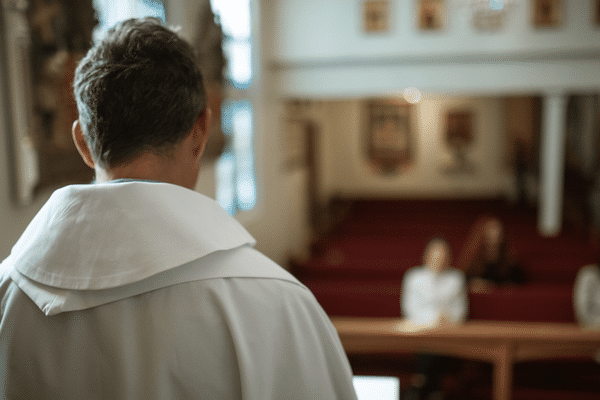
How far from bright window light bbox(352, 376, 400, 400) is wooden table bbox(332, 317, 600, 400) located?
9.05 feet

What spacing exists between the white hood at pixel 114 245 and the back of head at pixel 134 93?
0.09 meters

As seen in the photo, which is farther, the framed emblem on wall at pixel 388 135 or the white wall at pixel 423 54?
the framed emblem on wall at pixel 388 135

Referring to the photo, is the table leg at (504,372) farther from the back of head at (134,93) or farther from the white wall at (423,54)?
the white wall at (423,54)

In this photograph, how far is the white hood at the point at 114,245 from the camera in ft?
3.08

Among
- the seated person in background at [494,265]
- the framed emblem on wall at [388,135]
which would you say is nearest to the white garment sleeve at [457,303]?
the seated person in background at [494,265]

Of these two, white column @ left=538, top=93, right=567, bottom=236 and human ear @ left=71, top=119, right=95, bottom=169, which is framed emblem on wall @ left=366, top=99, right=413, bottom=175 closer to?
white column @ left=538, top=93, right=567, bottom=236

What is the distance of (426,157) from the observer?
15641 millimetres

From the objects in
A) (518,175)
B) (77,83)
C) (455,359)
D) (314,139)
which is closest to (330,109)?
(314,139)

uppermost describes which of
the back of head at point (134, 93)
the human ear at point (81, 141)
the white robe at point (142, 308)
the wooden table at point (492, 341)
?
the back of head at point (134, 93)

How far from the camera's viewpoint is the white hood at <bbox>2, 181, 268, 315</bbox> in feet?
3.08

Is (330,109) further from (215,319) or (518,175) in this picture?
(215,319)

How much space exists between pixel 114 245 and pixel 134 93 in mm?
283

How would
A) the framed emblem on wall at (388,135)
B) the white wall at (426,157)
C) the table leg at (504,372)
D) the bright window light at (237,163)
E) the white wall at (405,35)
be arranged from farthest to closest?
the white wall at (426,157) < the framed emblem on wall at (388,135) < the white wall at (405,35) < the bright window light at (237,163) < the table leg at (504,372)

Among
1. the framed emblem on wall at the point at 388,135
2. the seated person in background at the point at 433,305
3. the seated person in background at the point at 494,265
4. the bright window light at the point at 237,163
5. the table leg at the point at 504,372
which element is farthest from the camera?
the framed emblem on wall at the point at 388,135
